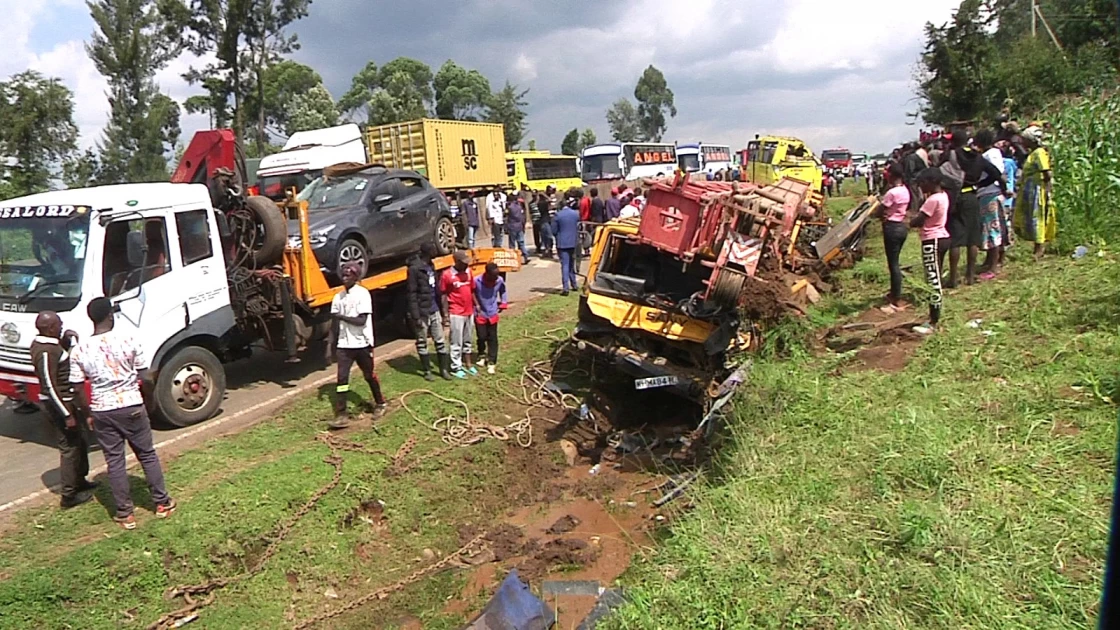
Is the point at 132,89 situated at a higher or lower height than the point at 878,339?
higher

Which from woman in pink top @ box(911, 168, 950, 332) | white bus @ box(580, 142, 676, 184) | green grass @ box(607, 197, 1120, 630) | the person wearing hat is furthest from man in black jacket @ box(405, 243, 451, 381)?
white bus @ box(580, 142, 676, 184)

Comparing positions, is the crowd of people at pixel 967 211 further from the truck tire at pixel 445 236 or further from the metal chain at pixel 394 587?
the truck tire at pixel 445 236

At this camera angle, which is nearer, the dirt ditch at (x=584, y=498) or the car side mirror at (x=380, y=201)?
the dirt ditch at (x=584, y=498)

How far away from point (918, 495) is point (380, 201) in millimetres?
8254

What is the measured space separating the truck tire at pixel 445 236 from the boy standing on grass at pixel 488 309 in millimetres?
2686

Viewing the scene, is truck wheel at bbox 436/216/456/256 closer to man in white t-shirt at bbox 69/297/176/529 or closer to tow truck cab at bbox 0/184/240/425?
tow truck cab at bbox 0/184/240/425

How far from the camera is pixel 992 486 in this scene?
4.20 metres

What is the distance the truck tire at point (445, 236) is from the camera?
39.9 ft

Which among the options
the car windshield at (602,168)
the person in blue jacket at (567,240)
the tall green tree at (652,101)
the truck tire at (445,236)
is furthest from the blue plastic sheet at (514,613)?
the tall green tree at (652,101)

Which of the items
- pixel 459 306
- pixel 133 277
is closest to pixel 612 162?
pixel 459 306

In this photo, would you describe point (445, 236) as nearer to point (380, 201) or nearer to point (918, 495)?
point (380, 201)

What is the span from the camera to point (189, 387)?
7848 mm

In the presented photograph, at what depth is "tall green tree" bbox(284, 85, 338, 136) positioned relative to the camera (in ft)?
136

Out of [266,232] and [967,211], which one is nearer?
[967,211]
